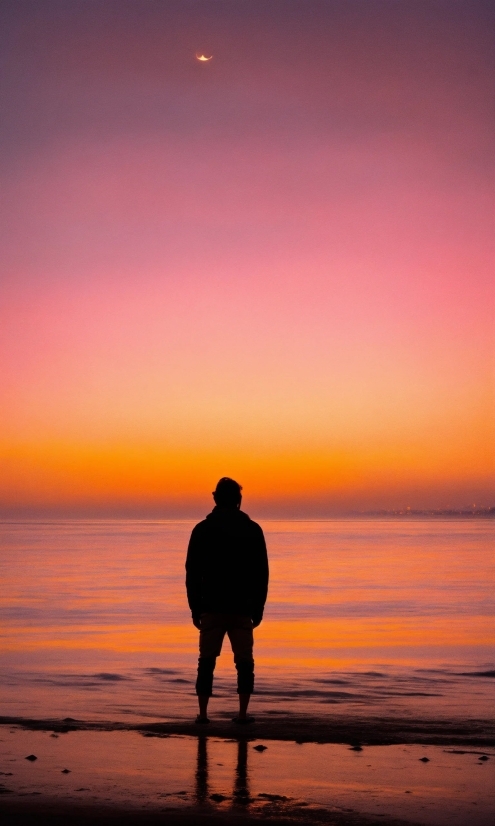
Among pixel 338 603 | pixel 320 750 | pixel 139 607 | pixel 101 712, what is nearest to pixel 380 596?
pixel 338 603

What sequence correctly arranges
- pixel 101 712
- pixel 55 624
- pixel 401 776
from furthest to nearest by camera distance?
pixel 55 624 < pixel 101 712 < pixel 401 776

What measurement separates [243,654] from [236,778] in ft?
6.86

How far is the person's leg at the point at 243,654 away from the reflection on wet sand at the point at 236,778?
29.8 inches

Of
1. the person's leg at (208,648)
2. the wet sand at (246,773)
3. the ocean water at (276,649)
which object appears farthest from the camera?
the ocean water at (276,649)

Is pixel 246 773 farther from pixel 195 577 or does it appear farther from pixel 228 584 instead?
pixel 195 577

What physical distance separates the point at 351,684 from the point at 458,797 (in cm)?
639

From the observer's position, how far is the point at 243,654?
8.77 metres

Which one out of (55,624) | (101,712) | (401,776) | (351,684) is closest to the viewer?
(401,776)

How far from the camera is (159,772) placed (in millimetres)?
6883

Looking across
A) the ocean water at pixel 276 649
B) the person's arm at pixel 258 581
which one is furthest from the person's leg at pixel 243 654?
the ocean water at pixel 276 649

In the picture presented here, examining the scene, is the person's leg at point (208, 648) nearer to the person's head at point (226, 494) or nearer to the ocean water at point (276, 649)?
the person's head at point (226, 494)

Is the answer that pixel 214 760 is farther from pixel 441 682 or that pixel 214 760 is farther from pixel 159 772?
pixel 441 682

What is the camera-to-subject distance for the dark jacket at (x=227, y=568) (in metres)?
8.78

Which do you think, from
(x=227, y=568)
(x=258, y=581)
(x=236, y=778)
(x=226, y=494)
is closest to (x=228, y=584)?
(x=227, y=568)
